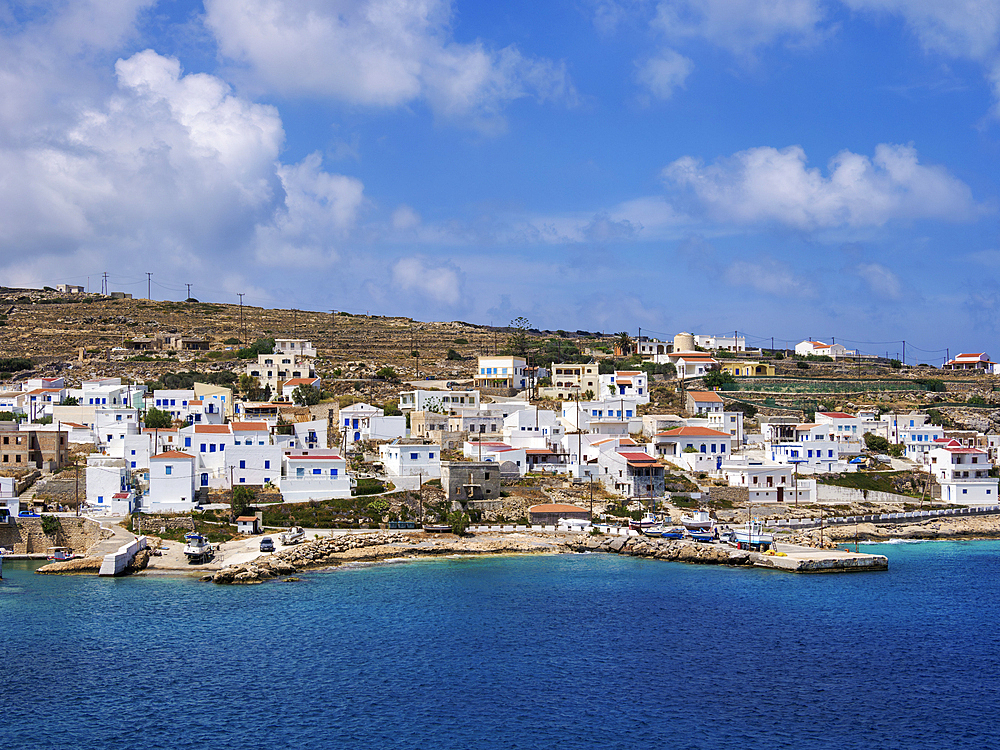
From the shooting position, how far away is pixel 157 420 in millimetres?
57219

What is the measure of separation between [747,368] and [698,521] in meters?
40.5

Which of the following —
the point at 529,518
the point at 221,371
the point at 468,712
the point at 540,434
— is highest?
the point at 221,371

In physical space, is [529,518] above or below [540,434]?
below

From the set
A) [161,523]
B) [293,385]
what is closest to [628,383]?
[293,385]

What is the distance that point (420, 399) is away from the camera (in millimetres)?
63906

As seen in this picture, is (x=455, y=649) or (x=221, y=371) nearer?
(x=455, y=649)

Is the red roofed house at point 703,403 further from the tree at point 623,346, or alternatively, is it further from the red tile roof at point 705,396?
the tree at point 623,346

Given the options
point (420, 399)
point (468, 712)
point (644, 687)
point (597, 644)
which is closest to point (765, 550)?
point (597, 644)

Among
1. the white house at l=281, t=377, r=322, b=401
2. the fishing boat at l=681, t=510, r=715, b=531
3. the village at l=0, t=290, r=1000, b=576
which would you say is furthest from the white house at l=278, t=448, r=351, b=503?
the white house at l=281, t=377, r=322, b=401

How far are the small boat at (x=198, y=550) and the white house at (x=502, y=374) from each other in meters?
35.8

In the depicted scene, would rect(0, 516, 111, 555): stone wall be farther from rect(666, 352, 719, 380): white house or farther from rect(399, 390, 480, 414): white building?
rect(666, 352, 719, 380): white house

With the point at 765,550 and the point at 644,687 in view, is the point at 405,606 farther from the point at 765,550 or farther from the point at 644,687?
the point at 765,550

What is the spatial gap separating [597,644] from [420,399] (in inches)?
1420

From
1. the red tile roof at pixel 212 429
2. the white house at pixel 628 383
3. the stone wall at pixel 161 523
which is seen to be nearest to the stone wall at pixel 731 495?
the white house at pixel 628 383
